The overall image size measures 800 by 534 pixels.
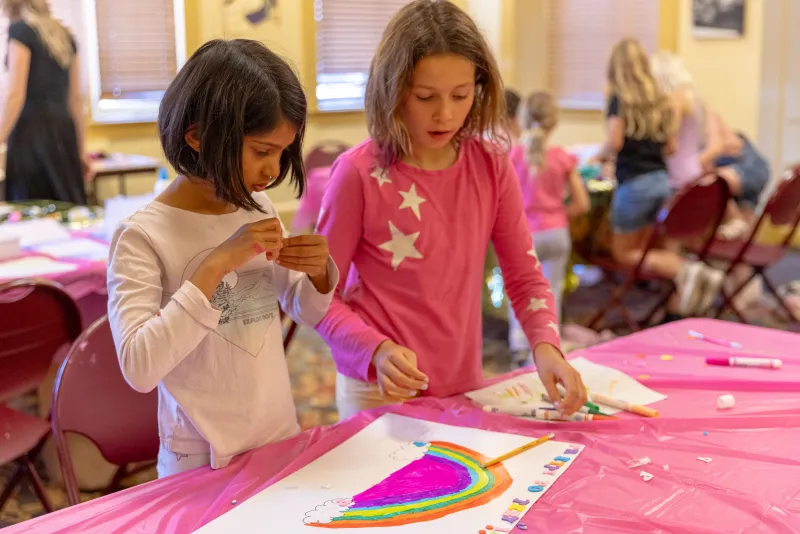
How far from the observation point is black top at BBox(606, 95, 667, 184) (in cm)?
430

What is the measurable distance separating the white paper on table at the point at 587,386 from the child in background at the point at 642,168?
2575 millimetres

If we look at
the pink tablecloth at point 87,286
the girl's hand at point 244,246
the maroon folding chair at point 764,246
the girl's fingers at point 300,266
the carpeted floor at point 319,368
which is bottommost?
the carpeted floor at point 319,368

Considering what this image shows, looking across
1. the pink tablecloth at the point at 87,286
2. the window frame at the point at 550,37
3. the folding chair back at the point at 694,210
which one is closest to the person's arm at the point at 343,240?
the pink tablecloth at the point at 87,286

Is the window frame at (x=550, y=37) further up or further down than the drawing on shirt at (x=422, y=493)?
further up

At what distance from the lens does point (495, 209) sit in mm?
1624

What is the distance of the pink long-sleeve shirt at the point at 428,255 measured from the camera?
5.04ft

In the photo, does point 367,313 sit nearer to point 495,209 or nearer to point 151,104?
point 495,209

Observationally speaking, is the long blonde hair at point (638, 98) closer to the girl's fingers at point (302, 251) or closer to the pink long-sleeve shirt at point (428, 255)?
the pink long-sleeve shirt at point (428, 255)

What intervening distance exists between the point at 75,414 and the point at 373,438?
0.57m

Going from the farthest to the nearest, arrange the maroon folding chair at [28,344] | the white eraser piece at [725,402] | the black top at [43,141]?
the black top at [43,141]
the maroon folding chair at [28,344]
the white eraser piece at [725,402]

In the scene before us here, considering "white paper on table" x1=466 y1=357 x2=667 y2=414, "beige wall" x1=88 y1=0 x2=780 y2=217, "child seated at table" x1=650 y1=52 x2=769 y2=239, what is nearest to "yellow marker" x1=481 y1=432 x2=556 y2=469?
"white paper on table" x1=466 y1=357 x2=667 y2=414

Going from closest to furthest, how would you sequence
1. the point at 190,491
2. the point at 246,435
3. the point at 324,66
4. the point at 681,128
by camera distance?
1. the point at 190,491
2. the point at 246,435
3. the point at 681,128
4. the point at 324,66

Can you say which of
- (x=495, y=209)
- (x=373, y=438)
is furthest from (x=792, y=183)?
(x=373, y=438)

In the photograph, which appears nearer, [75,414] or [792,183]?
[75,414]
